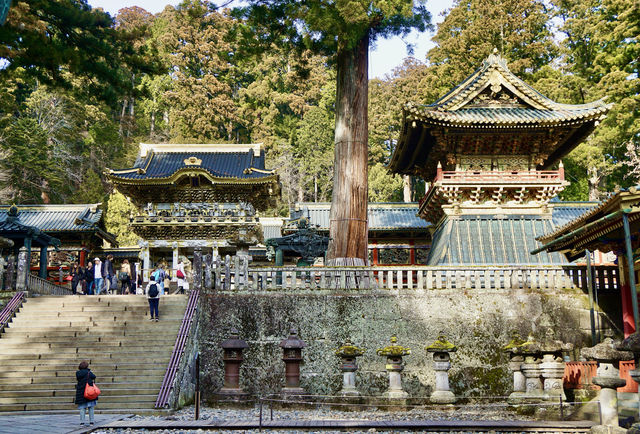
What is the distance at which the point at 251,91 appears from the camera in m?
51.0

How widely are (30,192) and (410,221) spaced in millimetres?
28212

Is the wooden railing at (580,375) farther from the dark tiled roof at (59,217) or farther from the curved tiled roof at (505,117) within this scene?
Answer: the dark tiled roof at (59,217)

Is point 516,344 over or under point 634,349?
under

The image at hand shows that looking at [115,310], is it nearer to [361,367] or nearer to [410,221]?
[361,367]

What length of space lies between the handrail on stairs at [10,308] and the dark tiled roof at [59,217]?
15.4 meters

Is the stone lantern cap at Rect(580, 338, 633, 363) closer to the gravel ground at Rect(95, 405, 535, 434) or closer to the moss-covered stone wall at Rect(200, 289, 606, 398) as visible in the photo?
the gravel ground at Rect(95, 405, 535, 434)

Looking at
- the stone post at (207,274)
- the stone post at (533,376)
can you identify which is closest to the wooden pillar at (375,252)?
the stone post at (207,274)

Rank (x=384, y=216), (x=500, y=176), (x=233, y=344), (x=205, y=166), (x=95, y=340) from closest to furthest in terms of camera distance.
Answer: (x=233, y=344) → (x=95, y=340) → (x=500, y=176) → (x=384, y=216) → (x=205, y=166)

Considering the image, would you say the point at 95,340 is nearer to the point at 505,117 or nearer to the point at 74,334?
the point at 74,334

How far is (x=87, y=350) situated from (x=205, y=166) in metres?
20.6

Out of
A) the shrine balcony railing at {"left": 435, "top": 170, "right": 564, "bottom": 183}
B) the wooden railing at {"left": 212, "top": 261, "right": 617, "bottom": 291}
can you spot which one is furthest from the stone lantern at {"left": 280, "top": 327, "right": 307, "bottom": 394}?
the shrine balcony railing at {"left": 435, "top": 170, "right": 564, "bottom": 183}

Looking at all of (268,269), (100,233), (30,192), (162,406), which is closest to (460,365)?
(268,269)

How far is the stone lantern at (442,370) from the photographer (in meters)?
13.5

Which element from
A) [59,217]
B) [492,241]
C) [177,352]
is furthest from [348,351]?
[59,217]
